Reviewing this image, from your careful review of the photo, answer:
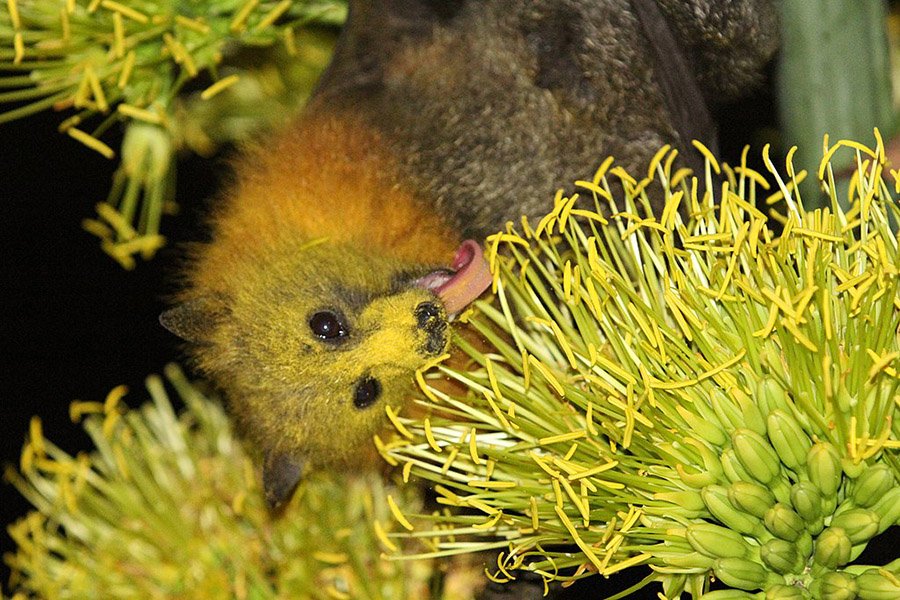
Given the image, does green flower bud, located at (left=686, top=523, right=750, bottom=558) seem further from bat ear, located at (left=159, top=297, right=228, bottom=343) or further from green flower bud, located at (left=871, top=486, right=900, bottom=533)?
bat ear, located at (left=159, top=297, right=228, bottom=343)

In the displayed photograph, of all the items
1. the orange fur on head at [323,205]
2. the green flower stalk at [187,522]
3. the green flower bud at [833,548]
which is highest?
the orange fur on head at [323,205]

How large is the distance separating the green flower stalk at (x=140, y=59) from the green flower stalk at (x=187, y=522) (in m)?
0.22

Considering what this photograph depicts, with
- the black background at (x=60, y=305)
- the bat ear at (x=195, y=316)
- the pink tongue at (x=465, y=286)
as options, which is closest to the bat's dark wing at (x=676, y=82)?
the pink tongue at (x=465, y=286)

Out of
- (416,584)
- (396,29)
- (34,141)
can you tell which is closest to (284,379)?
(416,584)

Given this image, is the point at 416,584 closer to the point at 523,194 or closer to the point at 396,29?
the point at 523,194

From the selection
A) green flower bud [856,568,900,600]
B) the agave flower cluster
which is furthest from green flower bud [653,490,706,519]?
green flower bud [856,568,900,600]

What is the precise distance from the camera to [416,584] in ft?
3.54

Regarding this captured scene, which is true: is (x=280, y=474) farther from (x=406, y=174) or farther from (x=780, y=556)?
(x=780, y=556)

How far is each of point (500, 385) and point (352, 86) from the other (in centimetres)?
37

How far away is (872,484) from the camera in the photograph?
0.73 metres

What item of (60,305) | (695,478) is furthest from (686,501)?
(60,305)

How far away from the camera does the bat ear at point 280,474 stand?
1.00 metres

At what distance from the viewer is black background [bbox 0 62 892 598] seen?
1492 mm

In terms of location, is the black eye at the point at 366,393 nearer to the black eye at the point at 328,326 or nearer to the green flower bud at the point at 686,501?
the black eye at the point at 328,326
